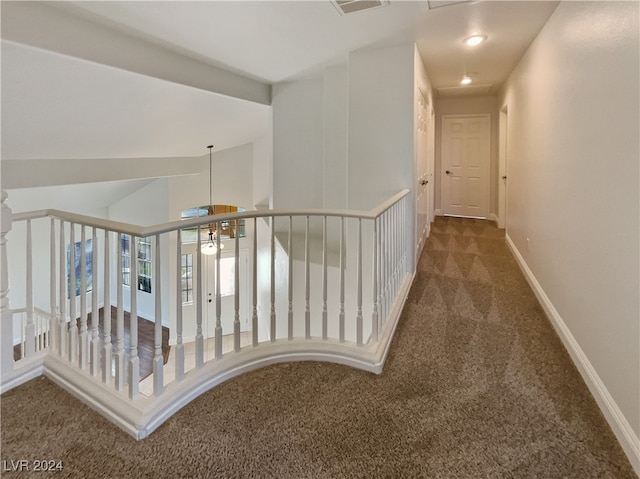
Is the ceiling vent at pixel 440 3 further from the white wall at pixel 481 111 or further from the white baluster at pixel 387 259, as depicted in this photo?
the white wall at pixel 481 111

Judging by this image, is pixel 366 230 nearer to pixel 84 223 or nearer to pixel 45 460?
pixel 84 223

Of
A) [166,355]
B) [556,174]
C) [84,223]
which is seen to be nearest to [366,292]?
[556,174]

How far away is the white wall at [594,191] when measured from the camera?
5.03ft

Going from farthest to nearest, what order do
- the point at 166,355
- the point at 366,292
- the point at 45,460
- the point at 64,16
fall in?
the point at 166,355, the point at 366,292, the point at 64,16, the point at 45,460

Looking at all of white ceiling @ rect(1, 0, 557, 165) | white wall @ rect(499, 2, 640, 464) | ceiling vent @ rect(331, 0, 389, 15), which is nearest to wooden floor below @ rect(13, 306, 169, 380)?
white ceiling @ rect(1, 0, 557, 165)

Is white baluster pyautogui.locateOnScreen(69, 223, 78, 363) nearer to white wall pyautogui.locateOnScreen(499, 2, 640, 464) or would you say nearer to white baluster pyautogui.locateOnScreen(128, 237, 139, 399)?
white baluster pyautogui.locateOnScreen(128, 237, 139, 399)

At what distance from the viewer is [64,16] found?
2.27 meters

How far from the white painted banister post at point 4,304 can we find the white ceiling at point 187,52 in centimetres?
102

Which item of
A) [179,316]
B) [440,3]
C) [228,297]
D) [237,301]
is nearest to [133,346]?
[179,316]

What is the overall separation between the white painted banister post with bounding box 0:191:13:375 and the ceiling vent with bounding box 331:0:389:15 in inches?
89.4

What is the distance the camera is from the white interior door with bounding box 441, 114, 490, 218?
21.7 feet

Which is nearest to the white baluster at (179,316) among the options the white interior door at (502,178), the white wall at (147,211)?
the white wall at (147,211)

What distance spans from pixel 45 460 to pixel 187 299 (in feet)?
21.4

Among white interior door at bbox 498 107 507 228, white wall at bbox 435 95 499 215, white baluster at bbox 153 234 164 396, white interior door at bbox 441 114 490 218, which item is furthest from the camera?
white interior door at bbox 441 114 490 218
